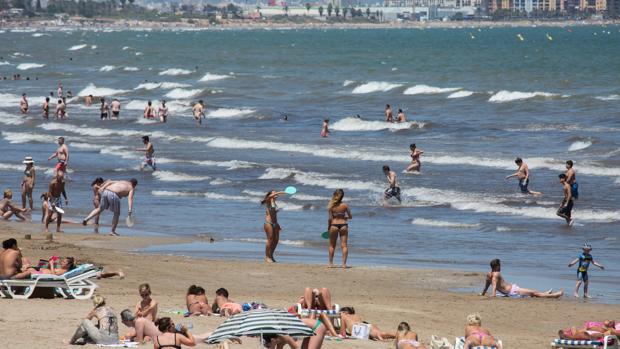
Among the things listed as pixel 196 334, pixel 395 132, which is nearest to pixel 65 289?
pixel 196 334

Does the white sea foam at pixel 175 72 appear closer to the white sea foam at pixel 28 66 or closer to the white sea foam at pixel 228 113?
the white sea foam at pixel 28 66

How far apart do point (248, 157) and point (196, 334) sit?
23461 mm

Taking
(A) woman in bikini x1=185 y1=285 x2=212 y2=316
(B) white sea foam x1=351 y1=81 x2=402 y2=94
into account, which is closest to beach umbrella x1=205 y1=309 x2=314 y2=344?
(A) woman in bikini x1=185 y1=285 x2=212 y2=316

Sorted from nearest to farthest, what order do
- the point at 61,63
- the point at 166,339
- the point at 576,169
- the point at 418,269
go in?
1. the point at 166,339
2. the point at 418,269
3. the point at 576,169
4. the point at 61,63

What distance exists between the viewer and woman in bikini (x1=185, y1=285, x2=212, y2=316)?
1387 centimetres

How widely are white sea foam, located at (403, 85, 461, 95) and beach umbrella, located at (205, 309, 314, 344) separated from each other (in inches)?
2071

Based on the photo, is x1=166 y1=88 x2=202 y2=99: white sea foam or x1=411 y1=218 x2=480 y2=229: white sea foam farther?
x1=166 y1=88 x2=202 y2=99: white sea foam

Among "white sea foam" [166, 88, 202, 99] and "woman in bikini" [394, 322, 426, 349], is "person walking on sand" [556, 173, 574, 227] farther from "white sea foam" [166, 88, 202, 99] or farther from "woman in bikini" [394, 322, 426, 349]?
"white sea foam" [166, 88, 202, 99]

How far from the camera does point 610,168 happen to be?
3172 cm

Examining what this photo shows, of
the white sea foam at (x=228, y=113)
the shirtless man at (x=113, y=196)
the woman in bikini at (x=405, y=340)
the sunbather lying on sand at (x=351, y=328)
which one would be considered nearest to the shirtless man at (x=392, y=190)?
the shirtless man at (x=113, y=196)

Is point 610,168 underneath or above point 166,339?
underneath

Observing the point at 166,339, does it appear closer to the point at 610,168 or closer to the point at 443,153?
the point at 610,168

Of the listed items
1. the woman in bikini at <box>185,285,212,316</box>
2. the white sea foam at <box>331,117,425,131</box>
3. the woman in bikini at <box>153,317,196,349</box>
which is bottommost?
the white sea foam at <box>331,117,425,131</box>

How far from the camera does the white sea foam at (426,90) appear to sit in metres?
63.6
